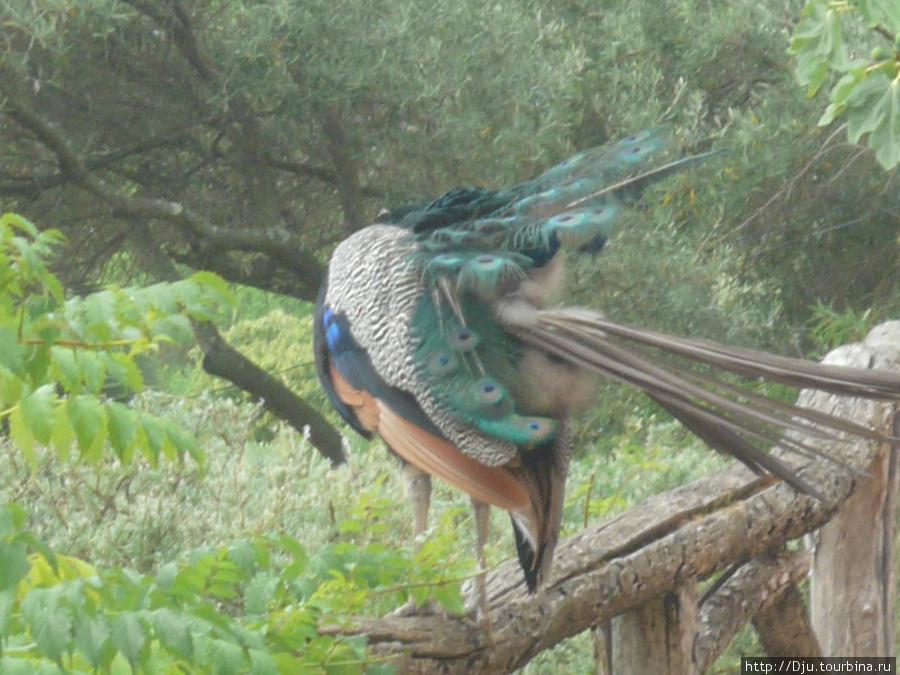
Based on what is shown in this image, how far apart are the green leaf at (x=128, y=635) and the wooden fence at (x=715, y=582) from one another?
0.92 meters

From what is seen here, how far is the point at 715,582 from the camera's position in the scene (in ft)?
11.0

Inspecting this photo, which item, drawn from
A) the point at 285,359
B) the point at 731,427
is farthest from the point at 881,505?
the point at 285,359

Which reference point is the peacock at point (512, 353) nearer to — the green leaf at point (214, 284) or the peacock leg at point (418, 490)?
the peacock leg at point (418, 490)

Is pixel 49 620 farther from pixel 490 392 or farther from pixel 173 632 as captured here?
pixel 490 392

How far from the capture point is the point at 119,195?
4594 mm

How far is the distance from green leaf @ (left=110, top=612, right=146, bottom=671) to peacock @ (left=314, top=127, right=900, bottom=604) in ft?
4.09

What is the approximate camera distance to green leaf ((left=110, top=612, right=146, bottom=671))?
1.26 m

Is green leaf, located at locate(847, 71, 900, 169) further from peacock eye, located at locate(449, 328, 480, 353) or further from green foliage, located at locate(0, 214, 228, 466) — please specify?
green foliage, located at locate(0, 214, 228, 466)

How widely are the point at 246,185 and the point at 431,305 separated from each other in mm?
2781

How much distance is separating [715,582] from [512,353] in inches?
47.6

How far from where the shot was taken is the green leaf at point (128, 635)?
4.12 feet

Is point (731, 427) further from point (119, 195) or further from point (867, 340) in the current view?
point (119, 195)

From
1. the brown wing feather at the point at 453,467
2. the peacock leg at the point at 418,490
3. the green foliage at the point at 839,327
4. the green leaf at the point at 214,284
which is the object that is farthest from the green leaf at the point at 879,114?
the green foliage at the point at 839,327

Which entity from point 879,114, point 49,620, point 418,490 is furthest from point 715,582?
point 49,620
